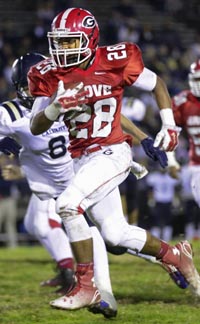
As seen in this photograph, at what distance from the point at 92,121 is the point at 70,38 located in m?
0.47

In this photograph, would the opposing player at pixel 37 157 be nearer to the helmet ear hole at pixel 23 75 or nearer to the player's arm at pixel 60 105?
the helmet ear hole at pixel 23 75

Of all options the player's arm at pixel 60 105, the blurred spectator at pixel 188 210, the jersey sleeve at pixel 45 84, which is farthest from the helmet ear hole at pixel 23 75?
the blurred spectator at pixel 188 210

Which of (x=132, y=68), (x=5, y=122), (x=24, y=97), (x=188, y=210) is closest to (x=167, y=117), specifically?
(x=132, y=68)

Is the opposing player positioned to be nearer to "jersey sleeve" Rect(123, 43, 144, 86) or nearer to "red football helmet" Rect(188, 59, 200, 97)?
"jersey sleeve" Rect(123, 43, 144, 86)

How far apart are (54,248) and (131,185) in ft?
13.1

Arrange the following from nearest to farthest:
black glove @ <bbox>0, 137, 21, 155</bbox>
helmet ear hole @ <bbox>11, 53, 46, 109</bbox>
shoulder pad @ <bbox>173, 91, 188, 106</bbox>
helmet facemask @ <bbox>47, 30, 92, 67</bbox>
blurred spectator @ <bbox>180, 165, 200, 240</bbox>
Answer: helmet facemask @ <bbox>47, 30, 92, 67</bbox> < helmet ear hole @ <bbox>11, 53, 46, 109</bbox> < black glove @ <bbox>0, 137, 21, 155</bbox> < shoulder pad @ <bbox>173, 91, 188, 106</bbox> < blurred spectator @ <bbox>180, 165, 200, 240</bbox>

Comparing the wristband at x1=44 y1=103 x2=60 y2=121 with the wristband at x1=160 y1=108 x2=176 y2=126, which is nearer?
the wristband at x1=44 y1=103 x2=60 y2=121

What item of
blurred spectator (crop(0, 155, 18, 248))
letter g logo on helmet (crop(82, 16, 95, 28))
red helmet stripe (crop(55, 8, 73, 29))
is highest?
red helmet stripe (crop(55, 8, 73, 29))

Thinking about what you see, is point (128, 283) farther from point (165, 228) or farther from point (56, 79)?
point (165, 228)

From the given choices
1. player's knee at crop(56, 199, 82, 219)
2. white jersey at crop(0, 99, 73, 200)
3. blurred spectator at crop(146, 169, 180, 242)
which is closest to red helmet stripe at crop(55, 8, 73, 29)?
player's knee at crop(56, 199, 82, 219)

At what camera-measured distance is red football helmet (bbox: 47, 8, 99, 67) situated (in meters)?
5.22

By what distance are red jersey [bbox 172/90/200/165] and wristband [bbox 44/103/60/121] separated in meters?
2.89

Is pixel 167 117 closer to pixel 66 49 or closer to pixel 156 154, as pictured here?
pixel 156 154

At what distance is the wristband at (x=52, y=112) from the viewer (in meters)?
4.93
